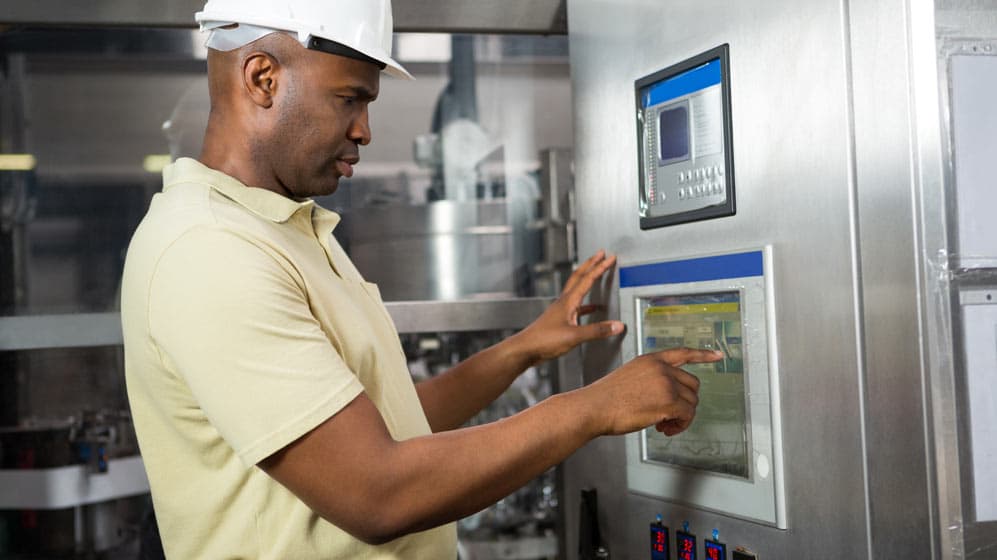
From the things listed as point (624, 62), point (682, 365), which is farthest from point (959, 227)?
point (624, 62)

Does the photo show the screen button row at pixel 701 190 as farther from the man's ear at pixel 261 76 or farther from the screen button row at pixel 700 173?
the man's ear at pixel 261 76

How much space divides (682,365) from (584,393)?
25 centimetres

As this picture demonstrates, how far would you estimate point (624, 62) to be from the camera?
160cm

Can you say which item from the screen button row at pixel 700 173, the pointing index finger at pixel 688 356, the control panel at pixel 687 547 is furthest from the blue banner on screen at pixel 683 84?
the control panel at pixel 687 547

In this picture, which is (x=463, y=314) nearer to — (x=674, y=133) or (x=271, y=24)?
(x=674, y=133)

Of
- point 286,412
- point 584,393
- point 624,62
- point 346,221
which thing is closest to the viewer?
point 286,412

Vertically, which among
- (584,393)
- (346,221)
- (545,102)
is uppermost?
(545,102)

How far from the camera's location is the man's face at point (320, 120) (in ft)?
4.21

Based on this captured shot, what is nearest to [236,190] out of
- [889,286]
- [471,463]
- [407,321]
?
[471,463]

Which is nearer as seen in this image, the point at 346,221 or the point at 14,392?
the point at 14,392

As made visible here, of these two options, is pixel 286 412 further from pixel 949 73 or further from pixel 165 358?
pixel 949 73

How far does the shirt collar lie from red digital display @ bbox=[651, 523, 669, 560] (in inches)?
27.7

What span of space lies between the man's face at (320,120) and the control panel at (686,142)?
0.42 m

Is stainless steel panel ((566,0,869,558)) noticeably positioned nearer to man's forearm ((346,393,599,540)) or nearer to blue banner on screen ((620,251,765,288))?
blue banner on screen ((620,251,765,288))
